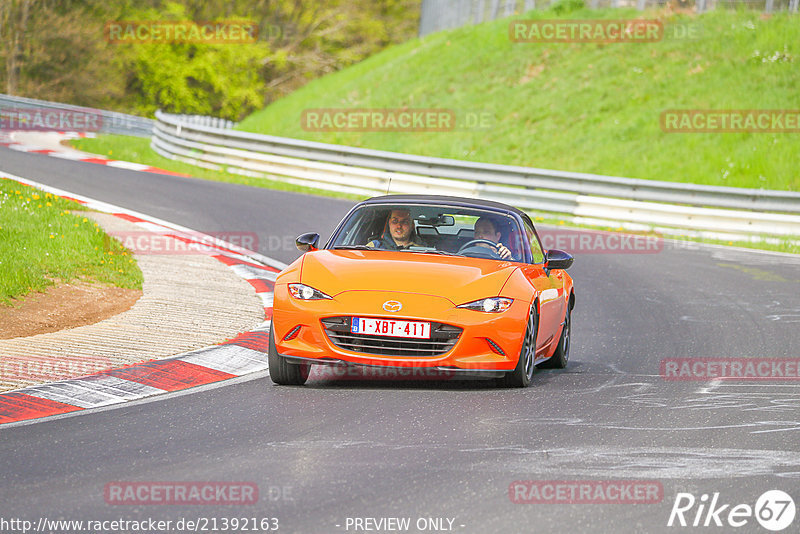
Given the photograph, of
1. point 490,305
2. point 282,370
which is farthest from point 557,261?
point 282,370

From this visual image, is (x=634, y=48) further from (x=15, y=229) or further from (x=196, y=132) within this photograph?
(x=15, y=229)

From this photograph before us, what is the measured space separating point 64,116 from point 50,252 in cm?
2774

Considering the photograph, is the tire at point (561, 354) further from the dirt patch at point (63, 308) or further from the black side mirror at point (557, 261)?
the dirt patch at point (63, 308)

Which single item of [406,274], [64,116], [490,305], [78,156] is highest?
[406,274]

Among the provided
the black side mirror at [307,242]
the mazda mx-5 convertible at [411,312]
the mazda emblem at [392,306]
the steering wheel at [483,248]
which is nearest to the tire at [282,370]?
the mazda mx-5 convertible at [411,312]

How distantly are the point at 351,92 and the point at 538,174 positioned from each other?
16877 mm

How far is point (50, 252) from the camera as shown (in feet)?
38.6

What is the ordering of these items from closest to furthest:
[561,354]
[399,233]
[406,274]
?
[406,274] → [399,233] → [561,354]

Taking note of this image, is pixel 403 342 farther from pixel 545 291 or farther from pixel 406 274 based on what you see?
pixel 545 291

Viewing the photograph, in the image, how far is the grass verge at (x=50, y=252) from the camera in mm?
10664

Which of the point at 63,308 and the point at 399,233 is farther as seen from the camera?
the point at 63,308

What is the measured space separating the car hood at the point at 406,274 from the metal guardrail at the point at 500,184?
1320 cm

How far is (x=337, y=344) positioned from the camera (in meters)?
7.53

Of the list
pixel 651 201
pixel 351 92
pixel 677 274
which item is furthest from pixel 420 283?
pixel 351 92
